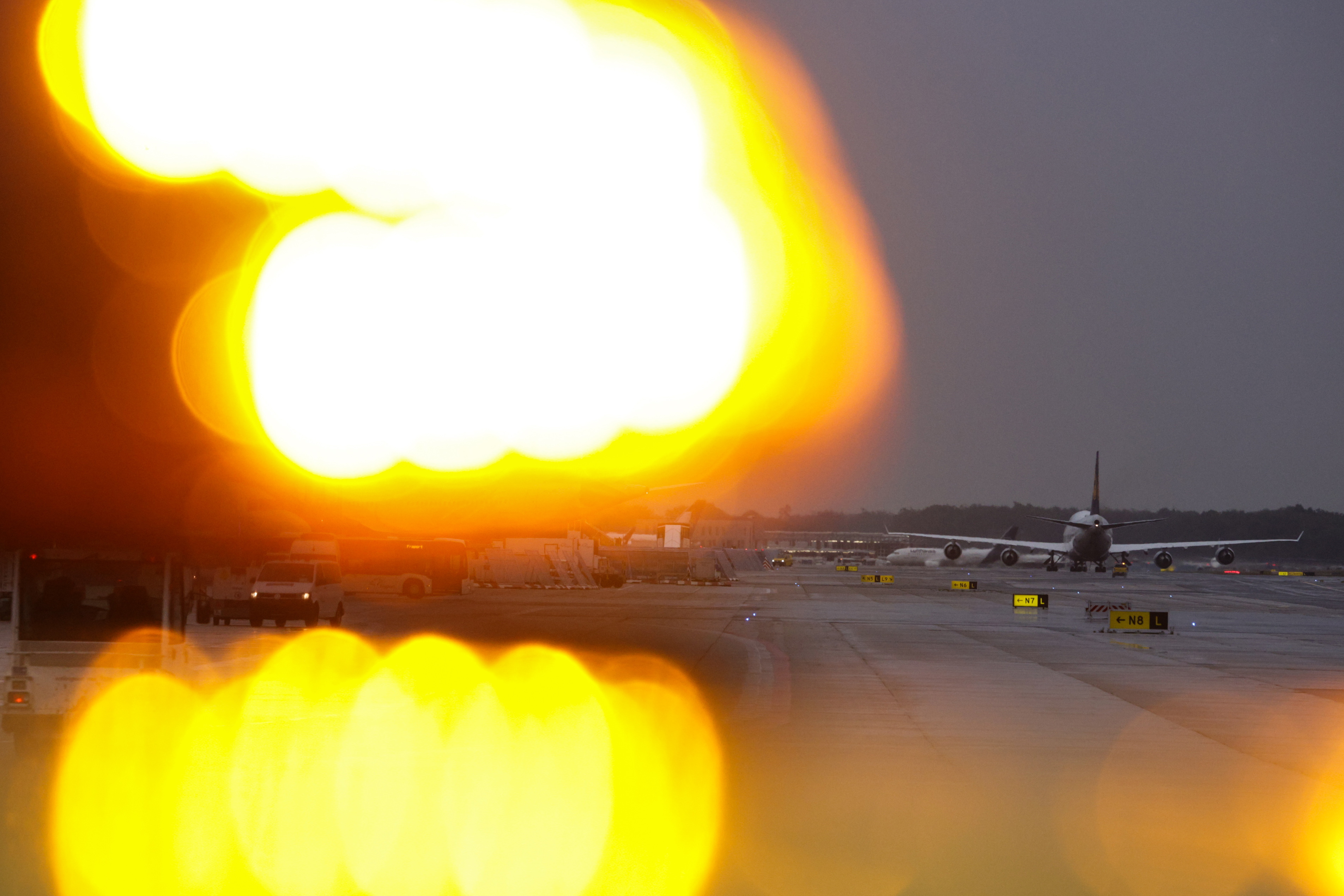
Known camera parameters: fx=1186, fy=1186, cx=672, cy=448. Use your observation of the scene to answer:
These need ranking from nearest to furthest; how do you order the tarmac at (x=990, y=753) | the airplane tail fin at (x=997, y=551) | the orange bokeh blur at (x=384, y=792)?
the orange bokeh blur at (x=384, y=792), the tarmac at (x=990, y=753), the airplane tail fin at (x=997, y=551)

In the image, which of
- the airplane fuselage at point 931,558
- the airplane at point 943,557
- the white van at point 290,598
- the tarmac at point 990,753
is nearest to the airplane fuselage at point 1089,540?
the airplane at point 943,557

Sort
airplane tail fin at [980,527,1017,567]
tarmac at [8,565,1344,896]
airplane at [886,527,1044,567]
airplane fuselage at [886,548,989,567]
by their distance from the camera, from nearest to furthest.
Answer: tarmac at [8,565,1344,896], airplane tail fin at [980,527,1017,567], airplane at [886,527,1044,567], airplane fuselage at [886,548,989,567]

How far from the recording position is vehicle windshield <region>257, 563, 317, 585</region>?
115ft

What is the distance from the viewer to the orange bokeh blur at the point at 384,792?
8914 mm

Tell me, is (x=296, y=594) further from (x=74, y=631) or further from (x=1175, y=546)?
(x=1175, y=546)

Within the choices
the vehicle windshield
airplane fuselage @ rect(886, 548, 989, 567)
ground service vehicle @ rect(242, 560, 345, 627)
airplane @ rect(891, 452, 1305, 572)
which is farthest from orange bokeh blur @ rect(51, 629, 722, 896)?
airplane fuselage @ rect(886, 548, 989, 567)

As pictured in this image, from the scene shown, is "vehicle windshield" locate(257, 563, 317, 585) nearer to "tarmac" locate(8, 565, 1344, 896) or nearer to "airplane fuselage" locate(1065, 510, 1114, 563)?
"tarmac" locate(8, 565, 1344, 896)

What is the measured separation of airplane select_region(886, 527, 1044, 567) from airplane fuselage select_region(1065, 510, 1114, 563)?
36.2 m

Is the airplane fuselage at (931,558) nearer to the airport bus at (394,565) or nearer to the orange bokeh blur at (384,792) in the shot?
the airport bus at (394,565)

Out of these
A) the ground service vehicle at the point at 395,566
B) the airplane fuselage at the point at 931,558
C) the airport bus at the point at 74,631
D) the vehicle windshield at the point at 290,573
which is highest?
the airport bus at the point at 74,631

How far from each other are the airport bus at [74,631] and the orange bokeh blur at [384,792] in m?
0.33

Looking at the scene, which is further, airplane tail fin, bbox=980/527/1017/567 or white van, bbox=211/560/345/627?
airplane tail fin, bbox=980/527/1017/567

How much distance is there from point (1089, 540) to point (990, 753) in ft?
301

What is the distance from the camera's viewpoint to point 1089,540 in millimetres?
101125
